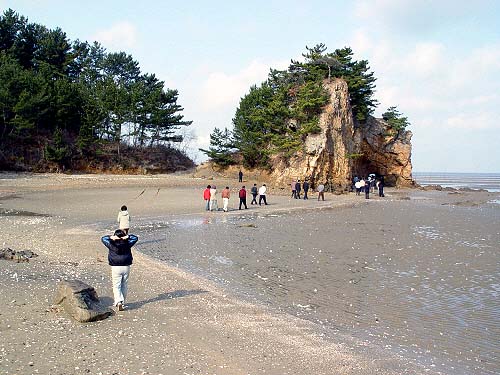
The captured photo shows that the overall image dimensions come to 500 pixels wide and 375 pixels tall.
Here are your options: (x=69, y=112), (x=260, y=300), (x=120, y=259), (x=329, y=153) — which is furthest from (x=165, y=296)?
A: (x=69, y=112)

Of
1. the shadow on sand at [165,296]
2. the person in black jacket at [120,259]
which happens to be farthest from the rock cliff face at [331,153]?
the person in black jacket at [120,259]

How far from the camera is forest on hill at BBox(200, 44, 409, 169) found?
45.9 m

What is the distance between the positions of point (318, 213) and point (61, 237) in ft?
53.4

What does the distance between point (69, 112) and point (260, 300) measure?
4521 centimetres

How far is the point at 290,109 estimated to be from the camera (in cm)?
4778

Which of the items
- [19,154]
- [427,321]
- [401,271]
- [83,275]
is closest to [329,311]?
[427,321]

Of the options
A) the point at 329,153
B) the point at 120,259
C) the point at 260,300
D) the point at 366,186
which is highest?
the point at 329,153

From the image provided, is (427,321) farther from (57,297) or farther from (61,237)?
(61,237)

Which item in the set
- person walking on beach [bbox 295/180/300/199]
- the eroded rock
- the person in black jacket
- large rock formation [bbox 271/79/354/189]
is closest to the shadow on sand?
the person in black jacket

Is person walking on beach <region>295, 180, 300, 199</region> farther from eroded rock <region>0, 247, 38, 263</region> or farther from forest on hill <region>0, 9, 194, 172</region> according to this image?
eroded rock <region>0, 247, 38, 263</region>

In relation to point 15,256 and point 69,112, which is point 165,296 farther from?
point 69,112

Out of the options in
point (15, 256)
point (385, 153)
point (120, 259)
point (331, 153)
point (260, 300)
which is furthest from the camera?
point (385, 153)

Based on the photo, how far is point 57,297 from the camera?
26.5ft

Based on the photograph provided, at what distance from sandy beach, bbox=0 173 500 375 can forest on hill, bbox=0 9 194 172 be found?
1031 inches
